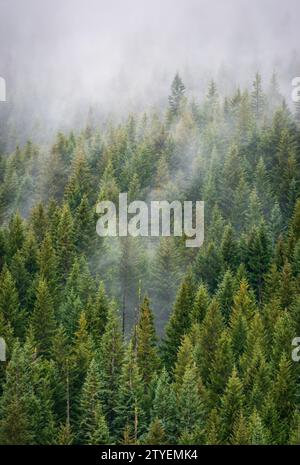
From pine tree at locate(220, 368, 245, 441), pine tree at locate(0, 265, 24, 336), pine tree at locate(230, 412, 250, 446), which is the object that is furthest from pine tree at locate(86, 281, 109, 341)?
pine tree at locate(230, 412, 250, 446)

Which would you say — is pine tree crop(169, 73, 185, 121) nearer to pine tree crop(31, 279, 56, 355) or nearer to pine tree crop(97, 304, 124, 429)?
pine tree crop(31, 279, 56, 355)

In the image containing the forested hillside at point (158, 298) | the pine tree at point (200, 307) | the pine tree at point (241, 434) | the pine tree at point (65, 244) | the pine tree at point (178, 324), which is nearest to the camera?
the pine tree at point (241, 434)

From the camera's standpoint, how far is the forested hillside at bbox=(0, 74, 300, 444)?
53.3 metres

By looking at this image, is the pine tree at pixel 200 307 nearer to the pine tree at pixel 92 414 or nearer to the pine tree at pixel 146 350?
the pine tree at pixel 146 350

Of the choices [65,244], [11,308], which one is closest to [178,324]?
[11,308]

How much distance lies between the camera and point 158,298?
7725cm

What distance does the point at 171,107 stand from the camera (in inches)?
6186

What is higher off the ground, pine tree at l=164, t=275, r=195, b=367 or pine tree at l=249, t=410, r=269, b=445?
pine tree at l=164, t=275, r=195, b=367

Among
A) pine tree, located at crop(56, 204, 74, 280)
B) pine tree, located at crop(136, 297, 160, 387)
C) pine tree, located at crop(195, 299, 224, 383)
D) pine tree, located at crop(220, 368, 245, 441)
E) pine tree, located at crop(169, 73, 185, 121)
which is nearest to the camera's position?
pine tree, located at crop(220, 368, 245, 441)

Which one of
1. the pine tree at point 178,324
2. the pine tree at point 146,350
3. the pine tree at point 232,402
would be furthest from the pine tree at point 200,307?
the pine tree at point 232,402

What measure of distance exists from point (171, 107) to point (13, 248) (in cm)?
8534

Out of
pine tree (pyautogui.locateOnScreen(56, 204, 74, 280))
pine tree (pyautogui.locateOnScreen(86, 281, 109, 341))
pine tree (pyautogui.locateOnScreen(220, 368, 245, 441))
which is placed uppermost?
pine tree (pyautogui.locateOnScreen(56, 204, 74, 280))

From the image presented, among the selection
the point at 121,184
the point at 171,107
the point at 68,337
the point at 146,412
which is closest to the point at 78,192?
the point at 121,184

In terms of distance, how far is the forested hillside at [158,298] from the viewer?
5334cm
